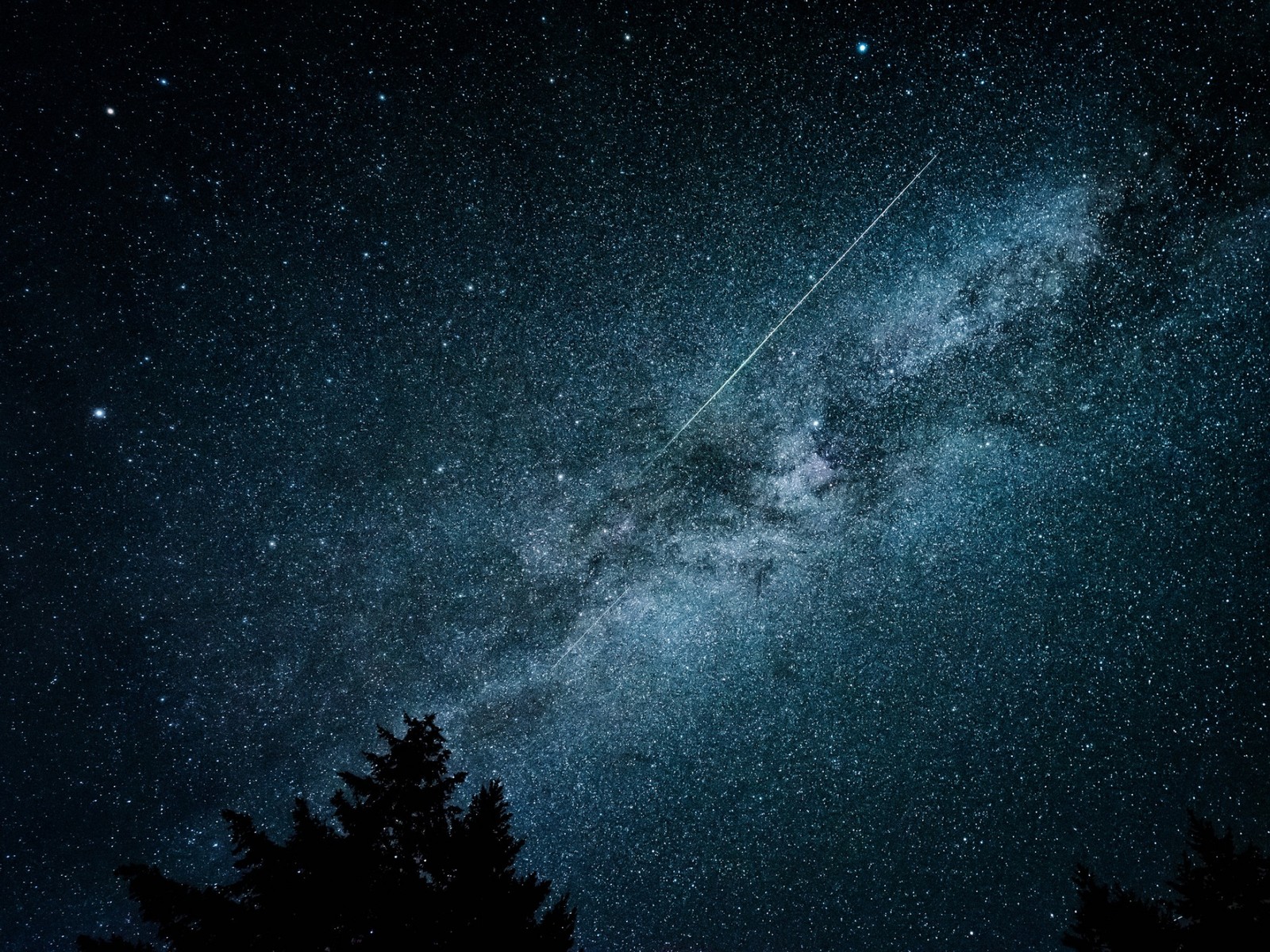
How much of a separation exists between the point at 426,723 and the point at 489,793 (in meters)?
1.12

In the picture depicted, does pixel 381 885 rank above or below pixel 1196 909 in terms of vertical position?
above

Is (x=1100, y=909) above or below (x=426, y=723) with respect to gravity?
below

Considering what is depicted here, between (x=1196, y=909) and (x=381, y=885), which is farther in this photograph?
(x=1196, y=909)

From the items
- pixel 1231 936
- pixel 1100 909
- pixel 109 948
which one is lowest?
Result: pixel 1231 936

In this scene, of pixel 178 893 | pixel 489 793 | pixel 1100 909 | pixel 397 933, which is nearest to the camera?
pixel 178 893

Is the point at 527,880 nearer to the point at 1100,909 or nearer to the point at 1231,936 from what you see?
the point at 1100,909

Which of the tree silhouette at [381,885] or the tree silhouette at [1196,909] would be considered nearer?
the tree silhouette at [381,885]

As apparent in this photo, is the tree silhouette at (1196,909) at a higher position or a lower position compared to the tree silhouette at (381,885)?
lower

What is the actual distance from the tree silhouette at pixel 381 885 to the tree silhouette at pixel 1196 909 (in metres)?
9.22

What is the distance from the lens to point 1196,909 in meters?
9.34

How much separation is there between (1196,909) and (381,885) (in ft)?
42.2

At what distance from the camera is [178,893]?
4762 mm

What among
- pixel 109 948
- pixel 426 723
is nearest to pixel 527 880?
pixel 426 723

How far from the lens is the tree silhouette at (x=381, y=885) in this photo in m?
4.79
